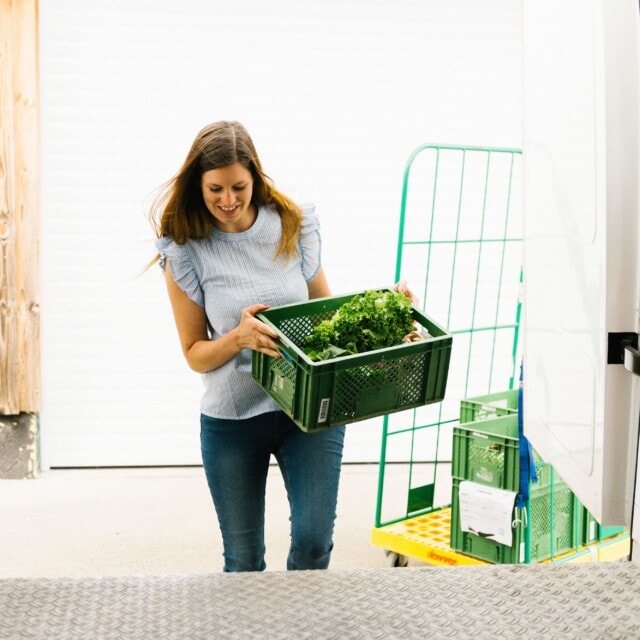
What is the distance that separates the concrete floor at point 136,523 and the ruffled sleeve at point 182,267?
5.93 ft

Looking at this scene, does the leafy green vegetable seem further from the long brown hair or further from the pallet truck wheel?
the pallet truck wheel

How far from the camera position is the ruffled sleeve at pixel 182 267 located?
2.75m

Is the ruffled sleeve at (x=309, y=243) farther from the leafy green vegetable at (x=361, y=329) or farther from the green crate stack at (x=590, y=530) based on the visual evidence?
the green crate stack at (x=590, y=530)

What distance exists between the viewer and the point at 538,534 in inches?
148

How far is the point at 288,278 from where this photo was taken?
9.27 ft

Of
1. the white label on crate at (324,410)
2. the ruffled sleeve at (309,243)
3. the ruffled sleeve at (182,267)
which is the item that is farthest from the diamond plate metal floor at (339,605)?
the ruffled sleeve at (309,243)

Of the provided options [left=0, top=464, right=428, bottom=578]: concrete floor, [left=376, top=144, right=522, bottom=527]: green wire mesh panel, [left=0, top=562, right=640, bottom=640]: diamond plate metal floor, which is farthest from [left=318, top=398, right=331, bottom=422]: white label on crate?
[left=376, top=144, right=522, bottom=527]: green wire mesh panel

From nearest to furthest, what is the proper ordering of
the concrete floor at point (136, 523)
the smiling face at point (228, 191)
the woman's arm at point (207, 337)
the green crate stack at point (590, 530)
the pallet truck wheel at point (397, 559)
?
1. the woman's arm at point (207, 337)
2. the smiling face at point (228, 191)
3. the green crate stack at point (590, 530)
4. the pallet truck wheel at point (397, 559)
5. the concrete floor at point (136, 523)

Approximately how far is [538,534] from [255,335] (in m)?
1.76

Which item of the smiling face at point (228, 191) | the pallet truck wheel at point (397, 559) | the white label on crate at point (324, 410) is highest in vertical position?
the smiling face at point (228, 191)

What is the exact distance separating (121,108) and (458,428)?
2.80m

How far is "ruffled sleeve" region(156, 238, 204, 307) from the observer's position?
2.75 m

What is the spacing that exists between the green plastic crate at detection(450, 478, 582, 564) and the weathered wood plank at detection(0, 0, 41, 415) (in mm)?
2618

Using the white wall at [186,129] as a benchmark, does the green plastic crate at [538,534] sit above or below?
below
